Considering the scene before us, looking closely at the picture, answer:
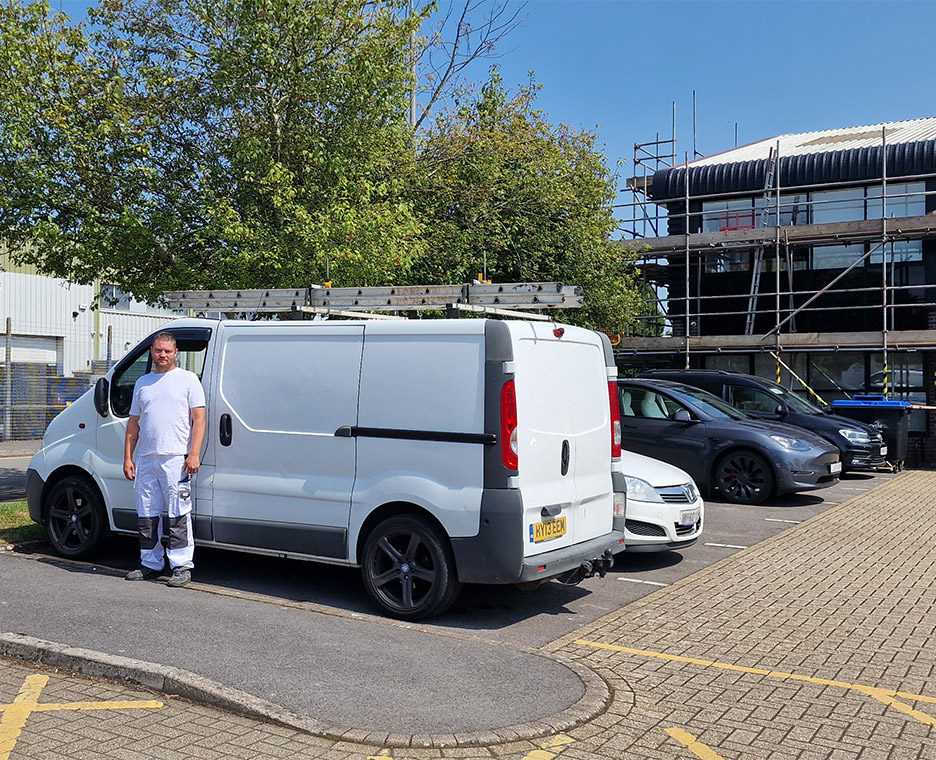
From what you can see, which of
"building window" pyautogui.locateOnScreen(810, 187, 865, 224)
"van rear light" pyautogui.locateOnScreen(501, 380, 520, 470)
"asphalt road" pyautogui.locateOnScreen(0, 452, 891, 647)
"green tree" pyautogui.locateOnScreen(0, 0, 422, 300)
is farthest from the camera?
"building window" pyautogui.locateOnScreen(810, 187, 865, 224)

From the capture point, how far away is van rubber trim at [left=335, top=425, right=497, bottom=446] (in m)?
6.41

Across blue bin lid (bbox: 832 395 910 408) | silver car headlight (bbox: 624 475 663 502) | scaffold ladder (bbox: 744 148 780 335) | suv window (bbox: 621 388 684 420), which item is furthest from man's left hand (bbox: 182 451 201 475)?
scaffold ladder (bbox: 744 148 780 335)

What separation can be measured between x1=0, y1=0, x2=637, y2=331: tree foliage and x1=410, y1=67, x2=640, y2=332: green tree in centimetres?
264

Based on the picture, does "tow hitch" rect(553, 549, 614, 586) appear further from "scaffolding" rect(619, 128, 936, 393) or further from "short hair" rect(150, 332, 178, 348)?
"scaffolding" rect(619, 128, 936, 393)

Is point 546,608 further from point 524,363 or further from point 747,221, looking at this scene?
point 747,221

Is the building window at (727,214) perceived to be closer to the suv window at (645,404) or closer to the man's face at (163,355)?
the suv window at (645,404)

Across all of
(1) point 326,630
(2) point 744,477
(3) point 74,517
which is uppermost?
(3) point 74,517

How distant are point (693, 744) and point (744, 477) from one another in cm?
960

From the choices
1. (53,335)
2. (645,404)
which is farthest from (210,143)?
(53,335)

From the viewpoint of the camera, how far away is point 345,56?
1196 centimetres

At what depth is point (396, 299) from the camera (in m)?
7.85

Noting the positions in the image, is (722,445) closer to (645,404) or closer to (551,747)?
(645,404)

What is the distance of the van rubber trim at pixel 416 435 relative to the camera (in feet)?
21.0

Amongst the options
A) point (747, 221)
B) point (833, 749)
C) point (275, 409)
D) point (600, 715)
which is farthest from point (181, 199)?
point (747, 221)
